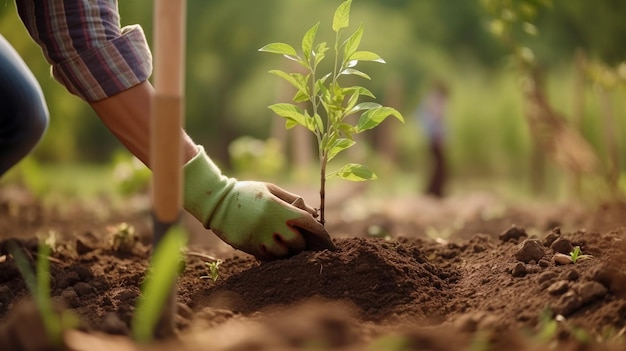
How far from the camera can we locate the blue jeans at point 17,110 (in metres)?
2.49

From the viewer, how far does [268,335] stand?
1.22m

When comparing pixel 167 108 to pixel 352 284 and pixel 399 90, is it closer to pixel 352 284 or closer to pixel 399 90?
pixel 352 284

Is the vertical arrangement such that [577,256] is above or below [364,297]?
above

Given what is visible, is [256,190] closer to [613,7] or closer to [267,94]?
[613,7]

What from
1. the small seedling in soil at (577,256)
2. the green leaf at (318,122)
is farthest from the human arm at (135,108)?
the small seedling in soil at (577,256)

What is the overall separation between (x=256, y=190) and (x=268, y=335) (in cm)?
87

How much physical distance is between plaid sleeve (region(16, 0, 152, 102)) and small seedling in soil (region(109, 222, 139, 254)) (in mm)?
772

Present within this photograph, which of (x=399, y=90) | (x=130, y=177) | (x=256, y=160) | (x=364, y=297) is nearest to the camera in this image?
(x=364, y=297)

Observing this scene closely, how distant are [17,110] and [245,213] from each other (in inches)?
39.7

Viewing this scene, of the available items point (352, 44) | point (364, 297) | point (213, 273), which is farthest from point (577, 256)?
point (213, 273)

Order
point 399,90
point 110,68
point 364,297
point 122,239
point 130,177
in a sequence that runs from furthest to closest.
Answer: point 399,90
point 130,177
point 122,239
point 110,68
point 364,297

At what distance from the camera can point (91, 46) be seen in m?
1.98

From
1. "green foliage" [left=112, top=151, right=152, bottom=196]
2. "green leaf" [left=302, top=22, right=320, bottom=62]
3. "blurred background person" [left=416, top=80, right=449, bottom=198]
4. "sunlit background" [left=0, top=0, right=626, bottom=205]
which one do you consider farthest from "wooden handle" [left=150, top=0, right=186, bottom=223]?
"blurred background person" [left=416, top=80, right=449, bottom=198]

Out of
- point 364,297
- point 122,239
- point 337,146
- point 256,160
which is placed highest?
point 337,146
